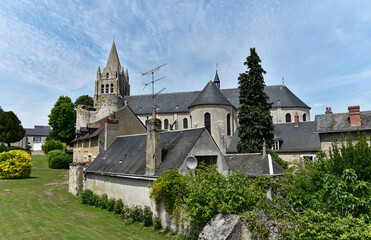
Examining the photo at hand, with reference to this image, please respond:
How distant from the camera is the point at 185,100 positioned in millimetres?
40031

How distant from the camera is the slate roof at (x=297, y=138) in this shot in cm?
2519

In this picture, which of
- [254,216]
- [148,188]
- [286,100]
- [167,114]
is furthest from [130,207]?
[286,100]

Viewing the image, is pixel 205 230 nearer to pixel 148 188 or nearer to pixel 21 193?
pixel 148 188

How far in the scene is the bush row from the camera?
10.6 meters

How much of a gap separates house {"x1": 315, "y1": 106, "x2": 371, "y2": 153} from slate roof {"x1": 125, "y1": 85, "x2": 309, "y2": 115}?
18715mm

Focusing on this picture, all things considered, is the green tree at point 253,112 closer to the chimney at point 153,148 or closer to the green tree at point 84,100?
the chimney at point 153,148

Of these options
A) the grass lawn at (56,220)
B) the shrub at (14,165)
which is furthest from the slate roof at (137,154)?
the shrub at (14,165)

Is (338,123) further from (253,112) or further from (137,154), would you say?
(137,154)

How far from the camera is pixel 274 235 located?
20.4 ft

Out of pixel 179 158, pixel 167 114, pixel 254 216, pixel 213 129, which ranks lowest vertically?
pixel 254 216

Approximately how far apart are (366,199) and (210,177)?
173 inches

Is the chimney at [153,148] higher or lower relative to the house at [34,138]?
lower

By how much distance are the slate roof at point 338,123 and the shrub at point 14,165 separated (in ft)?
86.8

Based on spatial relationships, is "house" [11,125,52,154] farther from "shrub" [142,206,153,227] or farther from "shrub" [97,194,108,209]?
"shrub" [142,206,153,227]
